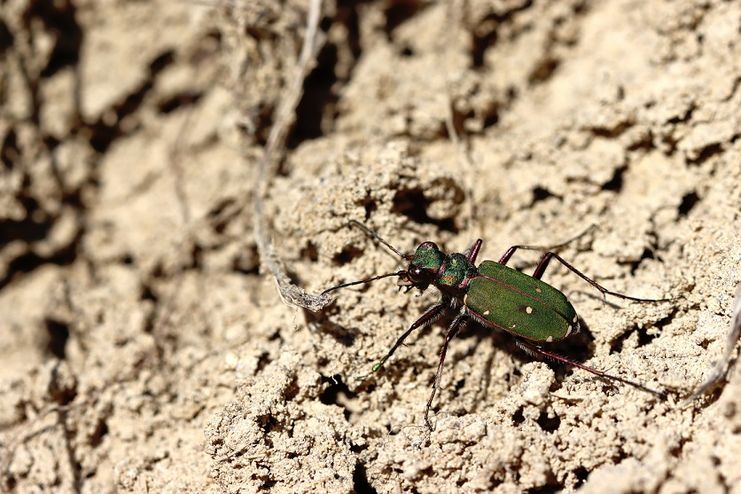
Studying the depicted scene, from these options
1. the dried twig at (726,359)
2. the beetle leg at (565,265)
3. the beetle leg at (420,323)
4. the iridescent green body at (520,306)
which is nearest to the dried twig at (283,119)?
the beetle leg at (420,323)

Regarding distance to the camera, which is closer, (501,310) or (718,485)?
(718,485)

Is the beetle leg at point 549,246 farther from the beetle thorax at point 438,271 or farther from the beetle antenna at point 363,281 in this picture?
the beetle antenna at point 363,281

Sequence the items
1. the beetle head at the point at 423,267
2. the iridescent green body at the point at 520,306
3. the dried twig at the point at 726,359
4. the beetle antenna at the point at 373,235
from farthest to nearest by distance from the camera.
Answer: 1. the beetle antenna at the point at 373,235
2. the beetle head at the point at 423,267
3. the iridescent green body at the point at 520,306
4. the dried twig at the point at 726,359

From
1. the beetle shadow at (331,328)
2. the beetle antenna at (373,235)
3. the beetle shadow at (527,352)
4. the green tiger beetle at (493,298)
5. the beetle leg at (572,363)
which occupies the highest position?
the beetle antenna at (373,235)

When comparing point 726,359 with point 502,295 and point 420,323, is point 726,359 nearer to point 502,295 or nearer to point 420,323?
point 502,295

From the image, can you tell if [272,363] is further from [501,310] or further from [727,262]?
[727,262]

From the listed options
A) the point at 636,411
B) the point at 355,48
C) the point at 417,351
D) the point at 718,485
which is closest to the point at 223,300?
the point at 417,351

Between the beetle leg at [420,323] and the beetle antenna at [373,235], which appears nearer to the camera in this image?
the beetle leg at [420,323]

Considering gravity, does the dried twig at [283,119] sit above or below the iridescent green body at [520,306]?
above

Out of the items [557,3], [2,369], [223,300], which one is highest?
[557,3]
